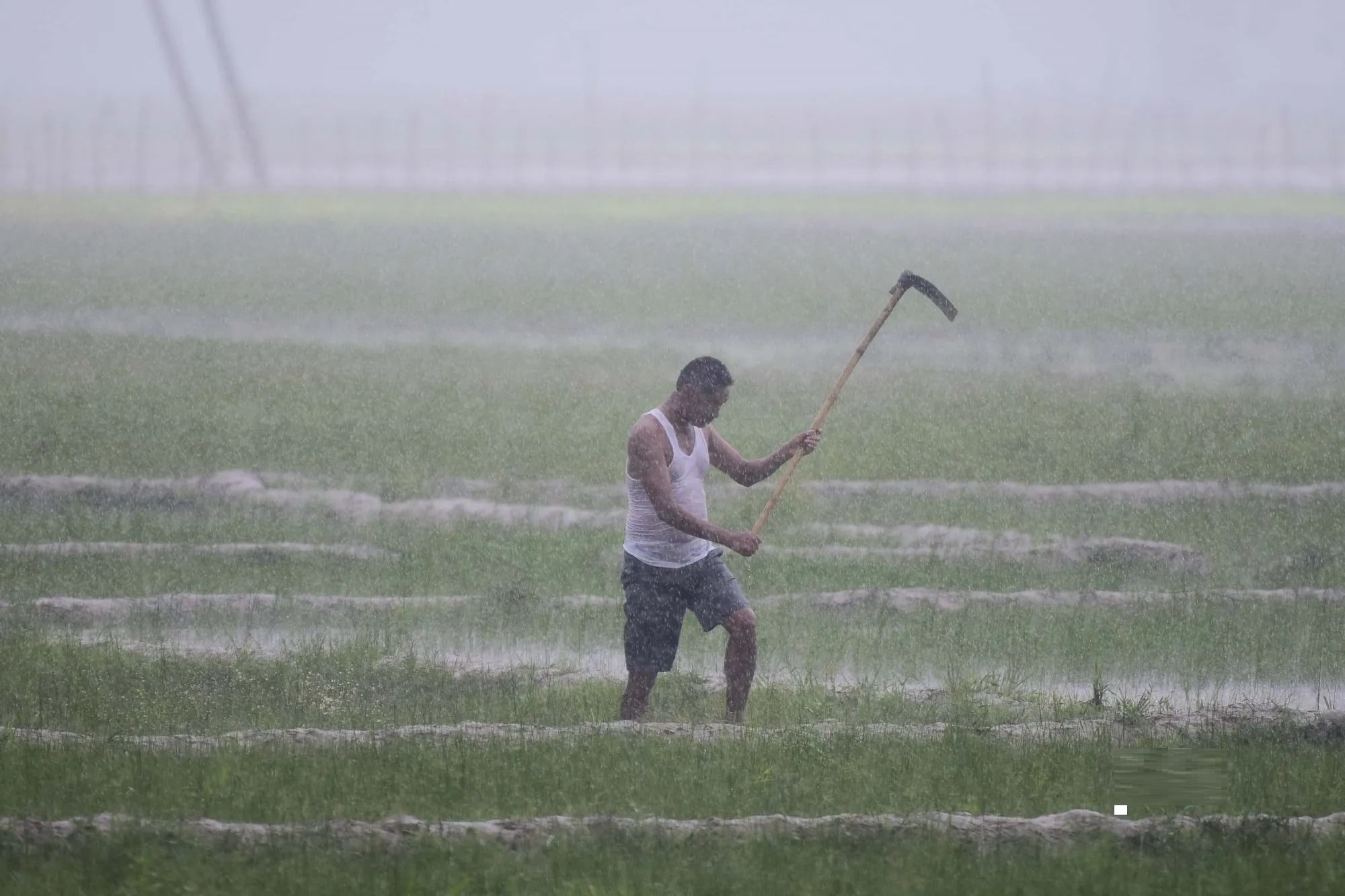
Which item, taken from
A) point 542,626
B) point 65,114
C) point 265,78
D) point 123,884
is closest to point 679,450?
point 123,884

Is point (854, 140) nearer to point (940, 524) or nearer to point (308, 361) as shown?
point (308, 361)

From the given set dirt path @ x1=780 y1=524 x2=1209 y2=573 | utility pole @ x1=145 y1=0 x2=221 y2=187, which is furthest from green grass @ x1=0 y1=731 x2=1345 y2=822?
utility pole @ x1=145 y1=0 x2=221 y2=187

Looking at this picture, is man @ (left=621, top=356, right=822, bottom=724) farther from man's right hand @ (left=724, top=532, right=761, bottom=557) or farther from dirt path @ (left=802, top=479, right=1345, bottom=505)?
dirt path @ (left=802, top=479, right=1345, bottom=505)

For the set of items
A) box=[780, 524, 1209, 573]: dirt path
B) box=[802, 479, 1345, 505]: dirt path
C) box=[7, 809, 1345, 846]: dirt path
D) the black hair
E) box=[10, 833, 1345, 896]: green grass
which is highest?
the black hair

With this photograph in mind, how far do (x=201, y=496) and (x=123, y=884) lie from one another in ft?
22.9

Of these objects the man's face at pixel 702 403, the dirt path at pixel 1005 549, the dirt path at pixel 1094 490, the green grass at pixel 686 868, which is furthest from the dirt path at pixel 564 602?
the green grass at pixel 686 868

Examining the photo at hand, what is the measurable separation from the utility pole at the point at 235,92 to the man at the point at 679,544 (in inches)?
502

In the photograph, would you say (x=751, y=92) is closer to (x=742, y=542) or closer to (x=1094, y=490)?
(x=1094, y=490)

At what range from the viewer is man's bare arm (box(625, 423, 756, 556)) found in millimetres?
5457

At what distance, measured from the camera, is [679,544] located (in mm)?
5645

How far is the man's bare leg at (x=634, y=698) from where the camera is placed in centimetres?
589

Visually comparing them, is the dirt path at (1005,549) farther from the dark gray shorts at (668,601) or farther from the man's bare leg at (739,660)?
the dark gray shorts at (668,601)

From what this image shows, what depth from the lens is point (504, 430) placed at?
1234 centimetres

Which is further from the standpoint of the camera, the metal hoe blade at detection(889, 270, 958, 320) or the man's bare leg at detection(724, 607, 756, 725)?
the metal hoe blade at detection(889, 270, 958, 320)
